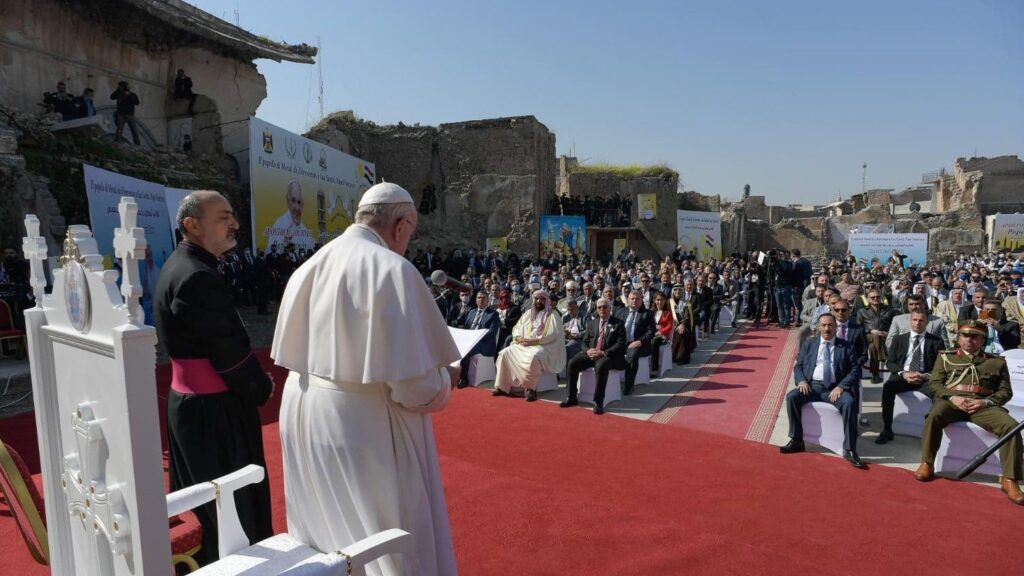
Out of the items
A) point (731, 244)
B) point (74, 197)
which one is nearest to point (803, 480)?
point (74, 197)

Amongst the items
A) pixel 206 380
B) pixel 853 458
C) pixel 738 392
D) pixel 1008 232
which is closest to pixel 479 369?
pixel 738 392

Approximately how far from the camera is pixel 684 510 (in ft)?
12.8

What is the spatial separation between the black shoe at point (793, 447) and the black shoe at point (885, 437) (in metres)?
0.79

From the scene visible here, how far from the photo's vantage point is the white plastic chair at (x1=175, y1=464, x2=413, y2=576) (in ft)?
5.18

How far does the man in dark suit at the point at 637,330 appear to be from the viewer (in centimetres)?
725

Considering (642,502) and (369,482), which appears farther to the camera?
(642,502)

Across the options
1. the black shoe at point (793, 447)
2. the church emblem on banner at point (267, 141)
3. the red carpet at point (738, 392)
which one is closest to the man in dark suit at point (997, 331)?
the red carpet at point (738, 392)

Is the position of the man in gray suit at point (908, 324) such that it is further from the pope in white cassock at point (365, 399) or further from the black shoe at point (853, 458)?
→ the pope in white cassock at point (365, 399)

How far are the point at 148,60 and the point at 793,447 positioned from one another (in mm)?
19238

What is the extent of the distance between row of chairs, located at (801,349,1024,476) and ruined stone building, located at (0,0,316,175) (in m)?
14.5

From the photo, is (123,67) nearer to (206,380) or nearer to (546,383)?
(546,383)

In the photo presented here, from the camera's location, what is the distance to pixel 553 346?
23.6ft

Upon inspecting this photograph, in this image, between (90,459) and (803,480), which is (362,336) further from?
(803,480)

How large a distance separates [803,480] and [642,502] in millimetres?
1368
